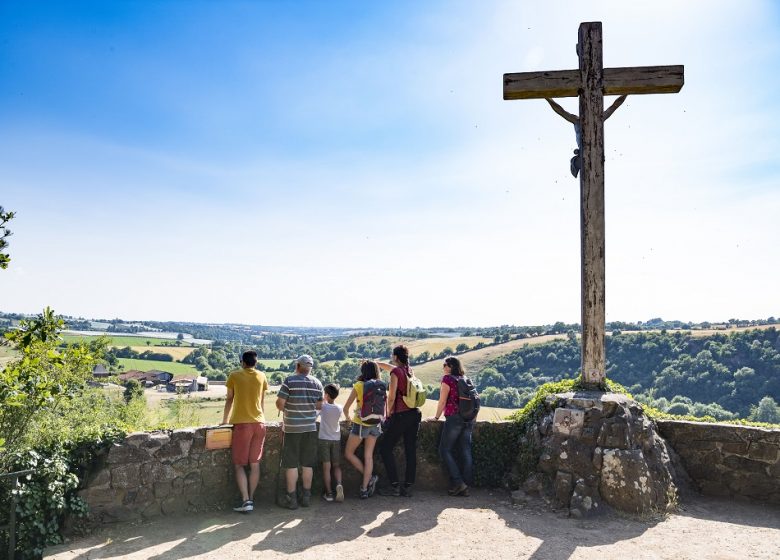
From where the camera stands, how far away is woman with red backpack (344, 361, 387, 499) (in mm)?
5906

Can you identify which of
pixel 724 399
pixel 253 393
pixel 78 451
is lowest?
pixel 724 399

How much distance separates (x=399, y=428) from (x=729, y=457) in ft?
12.8

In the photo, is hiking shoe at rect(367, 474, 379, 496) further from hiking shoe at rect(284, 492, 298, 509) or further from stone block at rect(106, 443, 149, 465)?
stone block at rect(106, 443, 149, 465)

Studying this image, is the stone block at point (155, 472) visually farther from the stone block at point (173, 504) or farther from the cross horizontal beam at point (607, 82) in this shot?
the cross horizontal beam at point (607, 82)

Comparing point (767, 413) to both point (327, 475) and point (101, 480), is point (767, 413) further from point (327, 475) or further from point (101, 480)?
point (101, 480)

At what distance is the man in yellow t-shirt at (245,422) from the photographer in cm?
557

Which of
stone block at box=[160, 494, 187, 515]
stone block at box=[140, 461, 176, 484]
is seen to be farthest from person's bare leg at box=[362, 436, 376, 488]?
stone block at box=[140, 461, 176, 484]

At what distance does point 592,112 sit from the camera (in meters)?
6.44

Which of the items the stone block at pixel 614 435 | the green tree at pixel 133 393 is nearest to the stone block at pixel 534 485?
the stone block at pixel 614 435

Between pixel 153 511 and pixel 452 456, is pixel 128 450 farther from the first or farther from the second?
pixel 452 456

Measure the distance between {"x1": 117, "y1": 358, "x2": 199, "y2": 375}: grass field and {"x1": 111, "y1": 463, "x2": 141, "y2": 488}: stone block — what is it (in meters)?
65.4

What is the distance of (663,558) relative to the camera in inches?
172

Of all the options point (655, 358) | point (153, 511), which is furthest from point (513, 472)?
point (655, 358)

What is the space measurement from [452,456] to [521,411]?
110cm
